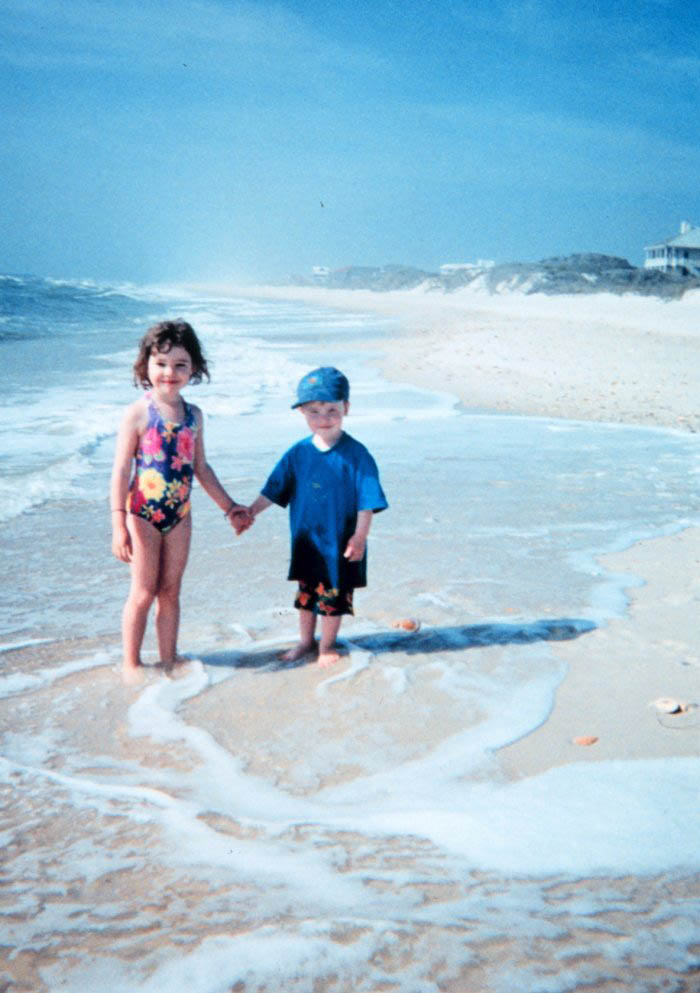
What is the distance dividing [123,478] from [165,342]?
21.7 inches

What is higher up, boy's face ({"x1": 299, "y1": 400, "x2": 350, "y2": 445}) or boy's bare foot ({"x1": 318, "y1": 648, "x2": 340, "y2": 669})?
boy's face ({"x1": 299, "y1": 400, "x2": 350, "y2": 445})

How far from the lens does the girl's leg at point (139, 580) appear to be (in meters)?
3.12

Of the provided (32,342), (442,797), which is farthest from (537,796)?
(32,342)

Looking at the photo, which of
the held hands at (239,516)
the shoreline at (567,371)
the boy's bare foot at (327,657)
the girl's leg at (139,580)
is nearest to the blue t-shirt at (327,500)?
the held hands at (239,516)

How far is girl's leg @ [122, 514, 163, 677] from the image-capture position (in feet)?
10.2

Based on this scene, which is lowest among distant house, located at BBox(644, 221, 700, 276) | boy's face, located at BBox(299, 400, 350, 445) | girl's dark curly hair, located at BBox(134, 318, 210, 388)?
boy's face, located at BBox(299, 400, 350, 445)

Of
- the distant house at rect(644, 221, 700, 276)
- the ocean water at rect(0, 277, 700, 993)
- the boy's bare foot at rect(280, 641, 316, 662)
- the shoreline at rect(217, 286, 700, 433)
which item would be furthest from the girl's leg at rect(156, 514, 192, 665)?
the distant house at rect(644, 221, 700, 276)

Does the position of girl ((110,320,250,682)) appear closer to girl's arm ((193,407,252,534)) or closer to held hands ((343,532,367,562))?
girl's arm ((193,407,252,534))

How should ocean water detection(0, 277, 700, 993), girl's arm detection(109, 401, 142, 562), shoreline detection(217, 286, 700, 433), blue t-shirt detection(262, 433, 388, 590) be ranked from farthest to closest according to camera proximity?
shoreline detection(217, 286, 700, 433)
blue t-shirt detection(262, 433, 388, 590)
girl's arm detection(109, 401, 142, 562)
ocean water detection(0, 277, 700, 993)

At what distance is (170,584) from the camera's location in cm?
321

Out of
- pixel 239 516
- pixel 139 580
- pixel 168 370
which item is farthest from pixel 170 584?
pixel 168 370

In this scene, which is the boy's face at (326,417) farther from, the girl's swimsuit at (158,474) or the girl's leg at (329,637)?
the girl's leg at (329,637)

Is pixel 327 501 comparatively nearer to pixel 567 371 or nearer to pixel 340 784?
pixel 340 784

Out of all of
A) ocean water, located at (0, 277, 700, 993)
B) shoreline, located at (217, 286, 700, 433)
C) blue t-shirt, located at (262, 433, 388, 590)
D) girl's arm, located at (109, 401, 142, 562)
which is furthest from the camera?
shoreline, located at (217, 286, 700, 433)
